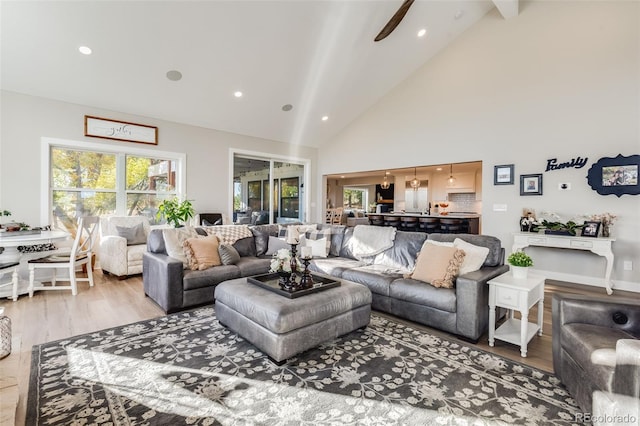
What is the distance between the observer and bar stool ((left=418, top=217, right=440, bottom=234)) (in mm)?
7289

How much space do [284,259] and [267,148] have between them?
5190 millimetres

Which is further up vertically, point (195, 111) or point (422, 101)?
point (422, 101)

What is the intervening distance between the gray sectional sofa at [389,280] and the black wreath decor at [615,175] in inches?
106

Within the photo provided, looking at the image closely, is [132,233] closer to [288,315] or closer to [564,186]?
[288,315]

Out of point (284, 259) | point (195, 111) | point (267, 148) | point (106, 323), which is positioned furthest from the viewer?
point (267, 148)

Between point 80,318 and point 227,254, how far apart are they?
1657 millimetres

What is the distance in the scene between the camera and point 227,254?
3.97 metres

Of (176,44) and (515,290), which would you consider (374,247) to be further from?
(176,44)

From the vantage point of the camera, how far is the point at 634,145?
4.30m

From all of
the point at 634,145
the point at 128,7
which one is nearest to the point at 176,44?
the point at 128,7

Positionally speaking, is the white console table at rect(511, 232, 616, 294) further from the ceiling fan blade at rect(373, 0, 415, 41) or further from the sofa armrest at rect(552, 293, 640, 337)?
the ceiling fan blade at rect(373, 0, 415, 41)

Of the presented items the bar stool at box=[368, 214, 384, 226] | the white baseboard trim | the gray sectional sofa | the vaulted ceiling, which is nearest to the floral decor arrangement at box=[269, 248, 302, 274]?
the gray sectional sofa

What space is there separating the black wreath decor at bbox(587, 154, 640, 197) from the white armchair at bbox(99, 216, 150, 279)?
7252 mm

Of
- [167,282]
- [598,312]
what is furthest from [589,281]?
[167,282]
